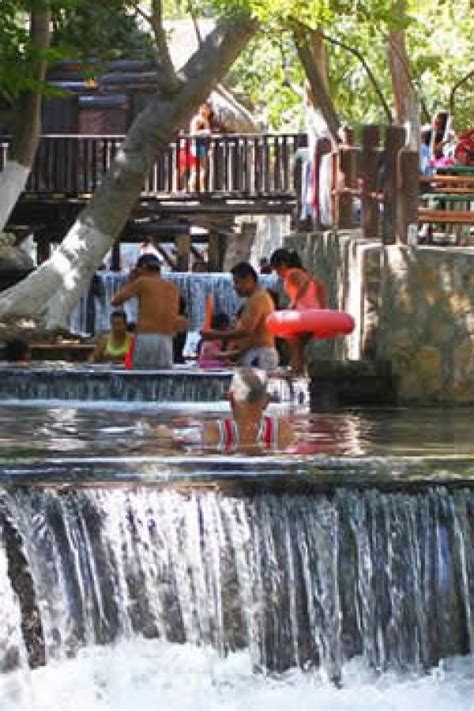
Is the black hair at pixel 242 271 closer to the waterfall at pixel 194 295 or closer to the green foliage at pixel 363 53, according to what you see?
the green foliage at pixel 363 53

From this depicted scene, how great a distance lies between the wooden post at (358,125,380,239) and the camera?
20.0 m

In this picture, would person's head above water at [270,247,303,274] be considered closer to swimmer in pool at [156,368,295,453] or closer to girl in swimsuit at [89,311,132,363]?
girl in swimsuit at [89,311,132,363]

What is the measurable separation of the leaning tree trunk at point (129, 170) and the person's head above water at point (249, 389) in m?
13.9

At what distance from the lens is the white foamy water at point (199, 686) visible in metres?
11.3

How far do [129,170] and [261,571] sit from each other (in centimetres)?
1543

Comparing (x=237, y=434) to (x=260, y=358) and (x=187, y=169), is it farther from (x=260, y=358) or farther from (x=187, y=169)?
(x=187, y=169)

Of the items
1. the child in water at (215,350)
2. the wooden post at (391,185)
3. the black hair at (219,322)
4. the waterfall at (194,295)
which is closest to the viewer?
the wooden post at (391,185)

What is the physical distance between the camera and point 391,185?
18797mm

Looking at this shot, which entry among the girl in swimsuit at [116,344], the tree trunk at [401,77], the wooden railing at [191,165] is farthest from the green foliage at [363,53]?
the girl in swimsuit at [116,344]

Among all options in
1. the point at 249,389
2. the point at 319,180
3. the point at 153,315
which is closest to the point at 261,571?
the point at 249,389

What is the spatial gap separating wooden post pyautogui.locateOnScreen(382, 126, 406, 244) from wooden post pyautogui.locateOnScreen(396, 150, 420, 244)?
1.6 inches

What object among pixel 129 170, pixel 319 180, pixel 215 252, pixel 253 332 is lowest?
pixel 253 332

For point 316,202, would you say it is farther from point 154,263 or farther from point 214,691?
point 214,691

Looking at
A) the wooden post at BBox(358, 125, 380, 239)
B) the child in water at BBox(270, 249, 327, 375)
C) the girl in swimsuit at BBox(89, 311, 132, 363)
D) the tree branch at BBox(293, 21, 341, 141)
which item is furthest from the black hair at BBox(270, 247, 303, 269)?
the tree branch at BBox(293, 21, 341, 141)
